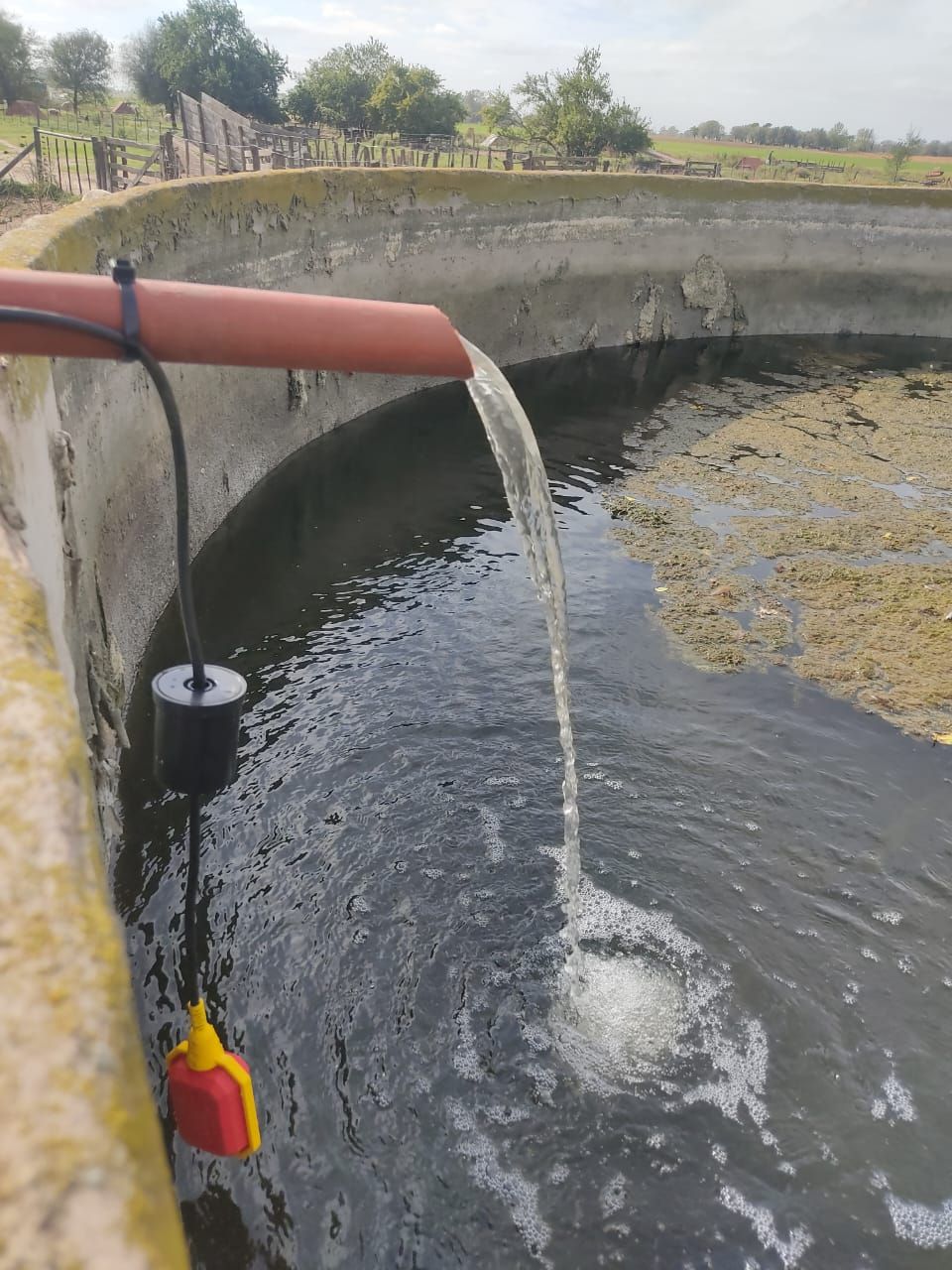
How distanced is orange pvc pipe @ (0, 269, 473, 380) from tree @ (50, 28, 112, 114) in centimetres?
5777

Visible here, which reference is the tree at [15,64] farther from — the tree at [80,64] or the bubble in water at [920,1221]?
the bubble in water at [920,1221]

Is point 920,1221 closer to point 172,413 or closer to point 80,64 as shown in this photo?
point 172,413

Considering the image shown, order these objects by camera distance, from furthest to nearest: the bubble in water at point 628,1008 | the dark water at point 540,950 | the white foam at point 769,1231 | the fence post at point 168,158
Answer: the fence post at point 168,158
the bubble in water at point 628,1008
the dark water at point 540,950
the white foam at point 769,1231

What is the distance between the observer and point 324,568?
9.30 meters

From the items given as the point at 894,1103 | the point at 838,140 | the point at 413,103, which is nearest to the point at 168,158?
the point at 894,1103

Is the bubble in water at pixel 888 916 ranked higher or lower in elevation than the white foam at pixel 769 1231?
higher

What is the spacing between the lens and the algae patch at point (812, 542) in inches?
316

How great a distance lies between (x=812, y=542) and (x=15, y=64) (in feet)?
148

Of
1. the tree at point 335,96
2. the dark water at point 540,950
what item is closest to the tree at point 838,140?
the tree at point 335,96

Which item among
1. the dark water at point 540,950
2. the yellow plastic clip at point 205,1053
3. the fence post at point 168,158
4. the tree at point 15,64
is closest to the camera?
the yellow plastic clip at point 205,1053

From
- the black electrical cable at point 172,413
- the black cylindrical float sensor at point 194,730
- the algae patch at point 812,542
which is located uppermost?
the black electrical cable at point 172,413

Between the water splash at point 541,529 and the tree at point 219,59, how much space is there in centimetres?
5642

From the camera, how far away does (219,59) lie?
52.0 meters

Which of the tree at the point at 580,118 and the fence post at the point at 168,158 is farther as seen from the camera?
the tree at the point at 580,118
